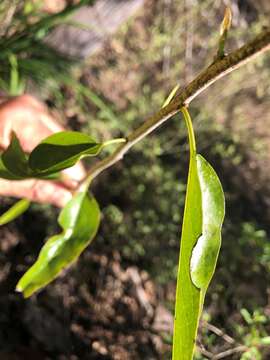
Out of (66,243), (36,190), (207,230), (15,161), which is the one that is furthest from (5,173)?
(36,190)

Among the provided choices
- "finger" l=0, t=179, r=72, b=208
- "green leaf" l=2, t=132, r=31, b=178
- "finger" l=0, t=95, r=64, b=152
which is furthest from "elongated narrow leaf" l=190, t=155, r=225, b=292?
"finger" l=0, t=95, r=64, b=152

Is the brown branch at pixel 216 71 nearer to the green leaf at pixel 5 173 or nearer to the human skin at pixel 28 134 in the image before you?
the green leaf at pixel 5 173

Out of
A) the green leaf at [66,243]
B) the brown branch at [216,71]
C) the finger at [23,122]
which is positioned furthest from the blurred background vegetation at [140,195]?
the brown branch at [216,71]

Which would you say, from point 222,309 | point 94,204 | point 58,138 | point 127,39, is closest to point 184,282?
point 58,138

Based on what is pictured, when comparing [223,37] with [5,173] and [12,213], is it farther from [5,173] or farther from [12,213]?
[12,213]

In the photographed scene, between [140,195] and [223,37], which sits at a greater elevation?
[223,37]

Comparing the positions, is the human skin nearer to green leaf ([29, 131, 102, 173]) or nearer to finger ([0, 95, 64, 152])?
finger ([0, 95, 64, 152])
